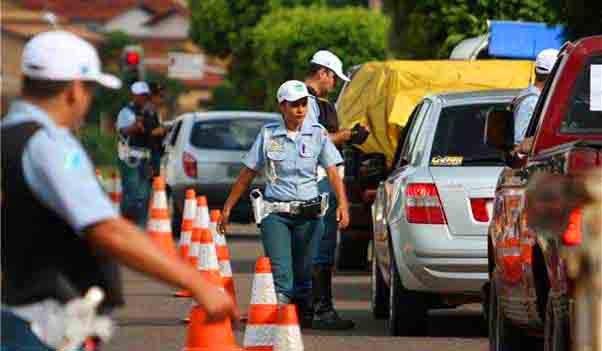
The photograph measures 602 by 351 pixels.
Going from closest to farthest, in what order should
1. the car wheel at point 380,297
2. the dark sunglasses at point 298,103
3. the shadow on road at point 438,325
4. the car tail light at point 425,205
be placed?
the car tail light at point 425,205, the dark sunglasses at point 298,103, the shadow on road at point 438,325, the car wheel at point 380,297

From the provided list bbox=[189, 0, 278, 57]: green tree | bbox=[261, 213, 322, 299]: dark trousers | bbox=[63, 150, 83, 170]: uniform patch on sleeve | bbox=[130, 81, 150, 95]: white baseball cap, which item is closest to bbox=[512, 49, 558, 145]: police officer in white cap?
bbox=[261, 213, 322, 299]: dark trousers

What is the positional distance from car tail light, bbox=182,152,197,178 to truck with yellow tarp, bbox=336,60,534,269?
16.7 feet

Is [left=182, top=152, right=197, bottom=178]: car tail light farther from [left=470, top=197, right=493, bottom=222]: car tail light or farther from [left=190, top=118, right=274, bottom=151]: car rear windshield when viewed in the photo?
[left=470, top=197, right=493, bottom=222]: car tail light

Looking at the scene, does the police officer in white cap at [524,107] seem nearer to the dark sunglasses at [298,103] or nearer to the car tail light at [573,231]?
the dark sunglasses at [298,103]

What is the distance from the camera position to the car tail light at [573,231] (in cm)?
650

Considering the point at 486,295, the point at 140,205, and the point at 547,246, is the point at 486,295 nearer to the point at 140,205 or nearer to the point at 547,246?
the point at 547,246

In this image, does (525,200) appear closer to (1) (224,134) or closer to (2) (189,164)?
(2) (189,164)

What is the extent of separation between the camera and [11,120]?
6086 mm

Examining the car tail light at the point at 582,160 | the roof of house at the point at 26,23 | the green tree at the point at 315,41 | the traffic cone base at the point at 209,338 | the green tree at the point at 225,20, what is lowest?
the roof of house at the point at 26,23

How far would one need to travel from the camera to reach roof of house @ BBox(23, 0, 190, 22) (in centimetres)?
16375

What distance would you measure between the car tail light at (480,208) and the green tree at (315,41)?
123ft

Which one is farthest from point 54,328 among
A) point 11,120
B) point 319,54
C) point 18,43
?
point 18,43

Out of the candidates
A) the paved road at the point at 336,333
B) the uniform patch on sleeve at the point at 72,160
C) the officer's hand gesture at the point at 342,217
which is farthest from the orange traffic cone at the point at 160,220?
the uniform patch on sleeve at the point at 72,160

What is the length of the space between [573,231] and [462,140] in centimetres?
648
